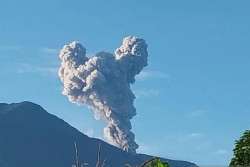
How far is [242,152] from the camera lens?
20.1 meters

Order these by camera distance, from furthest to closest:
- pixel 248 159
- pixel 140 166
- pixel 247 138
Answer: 1. pixel 247 138
2. pixel 248 159
3. pixel 140 166

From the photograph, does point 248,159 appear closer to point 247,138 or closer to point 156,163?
point 247,138

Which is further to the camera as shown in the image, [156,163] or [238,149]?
[238,149]

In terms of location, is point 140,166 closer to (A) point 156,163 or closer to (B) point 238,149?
(A) point 156,163

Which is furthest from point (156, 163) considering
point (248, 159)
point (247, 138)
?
point (247, 138)

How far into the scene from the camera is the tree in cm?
1961

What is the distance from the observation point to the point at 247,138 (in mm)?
21406

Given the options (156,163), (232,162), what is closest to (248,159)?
(232,162)

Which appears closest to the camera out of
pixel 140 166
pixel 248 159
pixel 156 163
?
pixel 140 166

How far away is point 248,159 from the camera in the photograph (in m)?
19.5

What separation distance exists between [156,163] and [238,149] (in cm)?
1442

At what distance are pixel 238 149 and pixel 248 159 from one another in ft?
3.71

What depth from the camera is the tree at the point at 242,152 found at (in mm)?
19614

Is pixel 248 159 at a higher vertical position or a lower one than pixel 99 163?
higher
